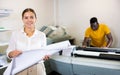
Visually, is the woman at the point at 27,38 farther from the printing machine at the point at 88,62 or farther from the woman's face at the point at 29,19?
the printing machine at the point at 88,62

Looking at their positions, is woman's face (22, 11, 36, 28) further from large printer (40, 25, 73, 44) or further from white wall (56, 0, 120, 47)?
white wall (56, 0, 120, 47)

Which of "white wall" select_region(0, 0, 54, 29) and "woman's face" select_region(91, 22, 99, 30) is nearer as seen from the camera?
"white wall" select_region(0, 0, 54, 29)

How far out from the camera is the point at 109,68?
2270mm

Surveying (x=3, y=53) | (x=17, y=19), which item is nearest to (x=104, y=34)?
(x=17, y=19)

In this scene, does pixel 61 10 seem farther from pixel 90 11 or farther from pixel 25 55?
pixel 25 55

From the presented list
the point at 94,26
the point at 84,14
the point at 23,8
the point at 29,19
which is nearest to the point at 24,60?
the point at 29,19

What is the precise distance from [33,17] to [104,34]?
6.89ft

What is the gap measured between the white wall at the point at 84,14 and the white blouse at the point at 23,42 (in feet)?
7.83

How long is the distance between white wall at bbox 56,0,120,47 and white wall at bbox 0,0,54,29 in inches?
12.0

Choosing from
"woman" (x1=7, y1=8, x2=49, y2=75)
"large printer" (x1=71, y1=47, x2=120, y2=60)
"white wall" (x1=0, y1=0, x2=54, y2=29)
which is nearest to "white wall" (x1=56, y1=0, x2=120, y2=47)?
"white wall" (x1=0, y1=0, x2=54, y2=29)

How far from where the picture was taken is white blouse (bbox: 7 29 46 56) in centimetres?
176

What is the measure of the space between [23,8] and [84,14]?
58.2 inches

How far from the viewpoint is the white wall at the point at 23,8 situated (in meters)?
2.93

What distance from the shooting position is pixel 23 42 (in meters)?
1.78
